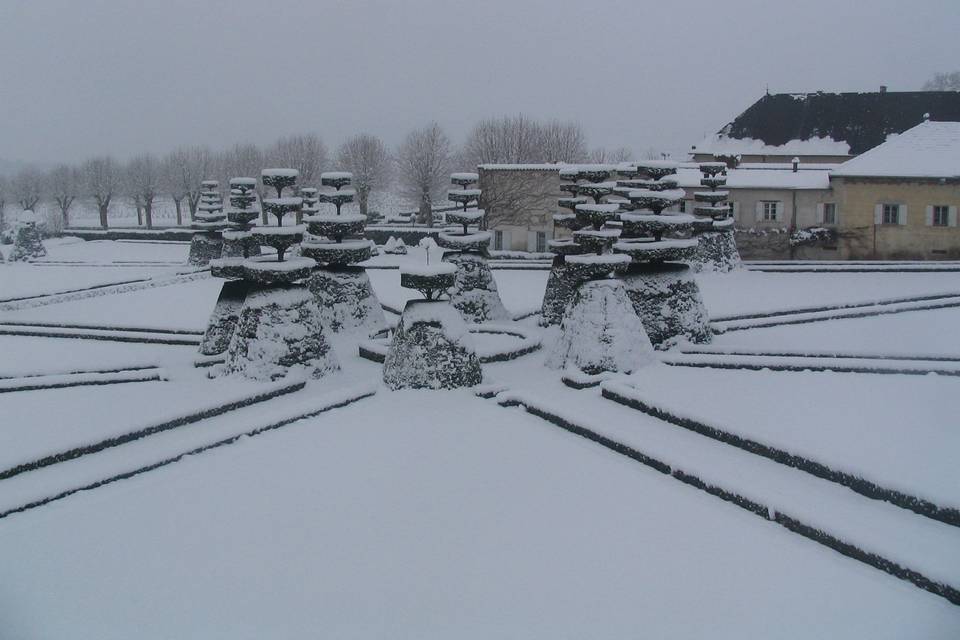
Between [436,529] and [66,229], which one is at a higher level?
[66,229]

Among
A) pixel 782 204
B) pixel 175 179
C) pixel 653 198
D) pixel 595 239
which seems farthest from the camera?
pixel 175 179

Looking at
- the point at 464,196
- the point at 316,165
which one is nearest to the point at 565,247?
the point at 464,196

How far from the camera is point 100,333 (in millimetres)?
18250

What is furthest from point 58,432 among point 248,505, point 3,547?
point 248,505

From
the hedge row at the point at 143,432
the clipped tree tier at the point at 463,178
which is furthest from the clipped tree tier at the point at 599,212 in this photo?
the hedge row at the point at 143,432

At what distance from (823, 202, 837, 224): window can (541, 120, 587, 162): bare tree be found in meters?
24.1

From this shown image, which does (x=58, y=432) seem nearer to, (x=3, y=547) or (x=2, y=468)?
(x=2, y=468)

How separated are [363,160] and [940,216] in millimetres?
36133

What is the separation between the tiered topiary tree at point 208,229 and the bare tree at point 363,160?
2025 centimetres

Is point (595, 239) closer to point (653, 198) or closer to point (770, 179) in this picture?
point (653, 198)

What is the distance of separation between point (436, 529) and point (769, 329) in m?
12.2

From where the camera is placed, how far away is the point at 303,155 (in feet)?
184

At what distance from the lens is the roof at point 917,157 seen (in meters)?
30.4

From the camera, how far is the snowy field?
691cm
